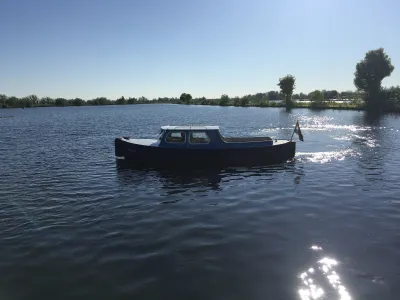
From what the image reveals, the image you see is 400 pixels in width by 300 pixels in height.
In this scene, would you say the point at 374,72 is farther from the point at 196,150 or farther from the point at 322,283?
the point at 322,283

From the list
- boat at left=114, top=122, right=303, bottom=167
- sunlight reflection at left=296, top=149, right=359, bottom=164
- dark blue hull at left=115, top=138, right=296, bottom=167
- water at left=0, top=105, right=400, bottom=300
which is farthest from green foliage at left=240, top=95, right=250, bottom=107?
water at left=0, top=105, right=400, bottom=300

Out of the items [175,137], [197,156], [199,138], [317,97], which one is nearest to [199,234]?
[197,156]

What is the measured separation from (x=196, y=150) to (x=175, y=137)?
214cm

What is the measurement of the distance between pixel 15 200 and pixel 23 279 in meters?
8.23

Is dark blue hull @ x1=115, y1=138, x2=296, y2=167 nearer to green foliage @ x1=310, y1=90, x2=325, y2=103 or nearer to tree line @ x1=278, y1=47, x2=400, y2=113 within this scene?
tree line @ x1=278, y1=47, x2=400, y2=113

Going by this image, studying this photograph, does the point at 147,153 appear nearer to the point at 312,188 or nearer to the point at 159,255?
the point at 312,188

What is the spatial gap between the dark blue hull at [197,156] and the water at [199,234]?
1.02 meters

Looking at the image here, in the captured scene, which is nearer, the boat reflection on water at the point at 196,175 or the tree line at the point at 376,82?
the boat reflection on water at the point at 196,175

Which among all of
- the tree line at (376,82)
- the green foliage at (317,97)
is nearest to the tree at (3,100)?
the green foliage at (317,97)

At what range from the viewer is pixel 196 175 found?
21.3m

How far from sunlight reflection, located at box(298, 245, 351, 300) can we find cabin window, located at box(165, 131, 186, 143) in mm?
15227

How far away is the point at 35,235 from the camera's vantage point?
11.8 metres

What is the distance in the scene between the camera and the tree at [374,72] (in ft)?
323

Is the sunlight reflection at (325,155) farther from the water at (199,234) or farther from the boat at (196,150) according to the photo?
the boat at (196,150)
